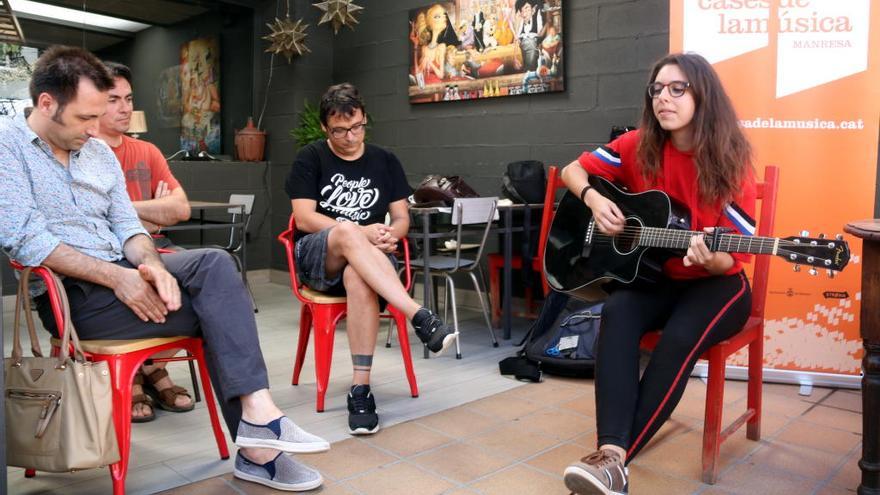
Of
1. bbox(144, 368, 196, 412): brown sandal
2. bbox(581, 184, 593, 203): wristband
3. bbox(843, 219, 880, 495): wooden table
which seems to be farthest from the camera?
bbox(144, 368, 196, 412): brown sandal

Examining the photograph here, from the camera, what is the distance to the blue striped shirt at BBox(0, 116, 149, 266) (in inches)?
70.2

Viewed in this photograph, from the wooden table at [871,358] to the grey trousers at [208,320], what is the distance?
5.20ft

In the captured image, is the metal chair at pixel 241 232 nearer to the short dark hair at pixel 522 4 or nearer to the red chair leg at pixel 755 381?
the short dark hair at pixel 522 4

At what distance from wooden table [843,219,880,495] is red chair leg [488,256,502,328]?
2.35 metres

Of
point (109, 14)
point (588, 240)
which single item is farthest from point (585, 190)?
point (109, 14)

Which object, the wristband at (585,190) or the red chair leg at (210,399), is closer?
the red chair leg at (210,399)

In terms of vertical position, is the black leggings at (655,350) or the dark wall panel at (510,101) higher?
the dark wall panel at (510,101)

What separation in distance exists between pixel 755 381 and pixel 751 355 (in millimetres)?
87

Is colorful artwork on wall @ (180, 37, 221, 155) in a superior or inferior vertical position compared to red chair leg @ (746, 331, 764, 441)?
superior

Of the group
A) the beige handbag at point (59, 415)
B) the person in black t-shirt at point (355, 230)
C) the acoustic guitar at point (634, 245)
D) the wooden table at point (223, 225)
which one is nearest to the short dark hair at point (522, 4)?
the person in black t-shirt at point (355, 230)

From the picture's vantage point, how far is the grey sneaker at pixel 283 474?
1953 millimetres

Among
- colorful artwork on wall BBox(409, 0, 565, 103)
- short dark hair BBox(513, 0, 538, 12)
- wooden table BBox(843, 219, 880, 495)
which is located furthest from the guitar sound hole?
short dark hair BBox(513, 0, 538, 12)

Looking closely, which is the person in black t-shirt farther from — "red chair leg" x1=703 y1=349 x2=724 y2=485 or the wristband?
"red chair leg" x1=703 y1=349 x2=724 y2=485

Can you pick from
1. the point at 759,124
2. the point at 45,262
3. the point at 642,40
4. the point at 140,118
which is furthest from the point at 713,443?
the point at 140,118
